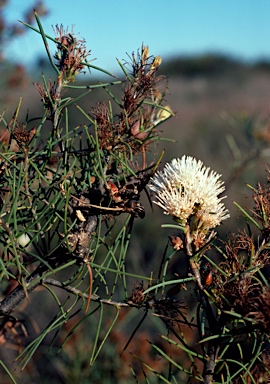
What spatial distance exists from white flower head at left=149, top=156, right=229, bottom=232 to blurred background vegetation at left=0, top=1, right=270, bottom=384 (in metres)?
0.03

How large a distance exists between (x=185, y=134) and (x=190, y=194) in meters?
10.7

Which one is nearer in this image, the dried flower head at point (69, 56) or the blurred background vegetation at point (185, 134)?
the dried flower head at point (69, 56)

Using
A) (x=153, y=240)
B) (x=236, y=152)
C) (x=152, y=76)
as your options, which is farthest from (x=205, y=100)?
(x=152, y=76)

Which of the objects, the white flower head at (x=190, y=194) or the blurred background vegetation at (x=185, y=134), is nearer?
the white flower head at (x=190, y=194)

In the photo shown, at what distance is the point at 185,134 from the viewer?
36.2 feet

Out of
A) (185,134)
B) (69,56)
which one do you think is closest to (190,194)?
(69,56)

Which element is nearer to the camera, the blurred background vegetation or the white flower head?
the white flower head

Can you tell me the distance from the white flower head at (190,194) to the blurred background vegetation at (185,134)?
0.09ft

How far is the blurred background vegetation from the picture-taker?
53.5 inches

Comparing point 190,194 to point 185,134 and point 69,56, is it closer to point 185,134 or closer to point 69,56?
point 69,56

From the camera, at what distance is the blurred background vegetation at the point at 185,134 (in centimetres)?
136

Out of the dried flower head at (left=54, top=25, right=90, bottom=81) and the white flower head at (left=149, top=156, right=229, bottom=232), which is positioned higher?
the dried flower head at (left=54, top=25, right=90, bottom=81)

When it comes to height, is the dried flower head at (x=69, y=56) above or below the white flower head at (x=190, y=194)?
above

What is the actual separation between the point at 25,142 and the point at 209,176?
163 mm
